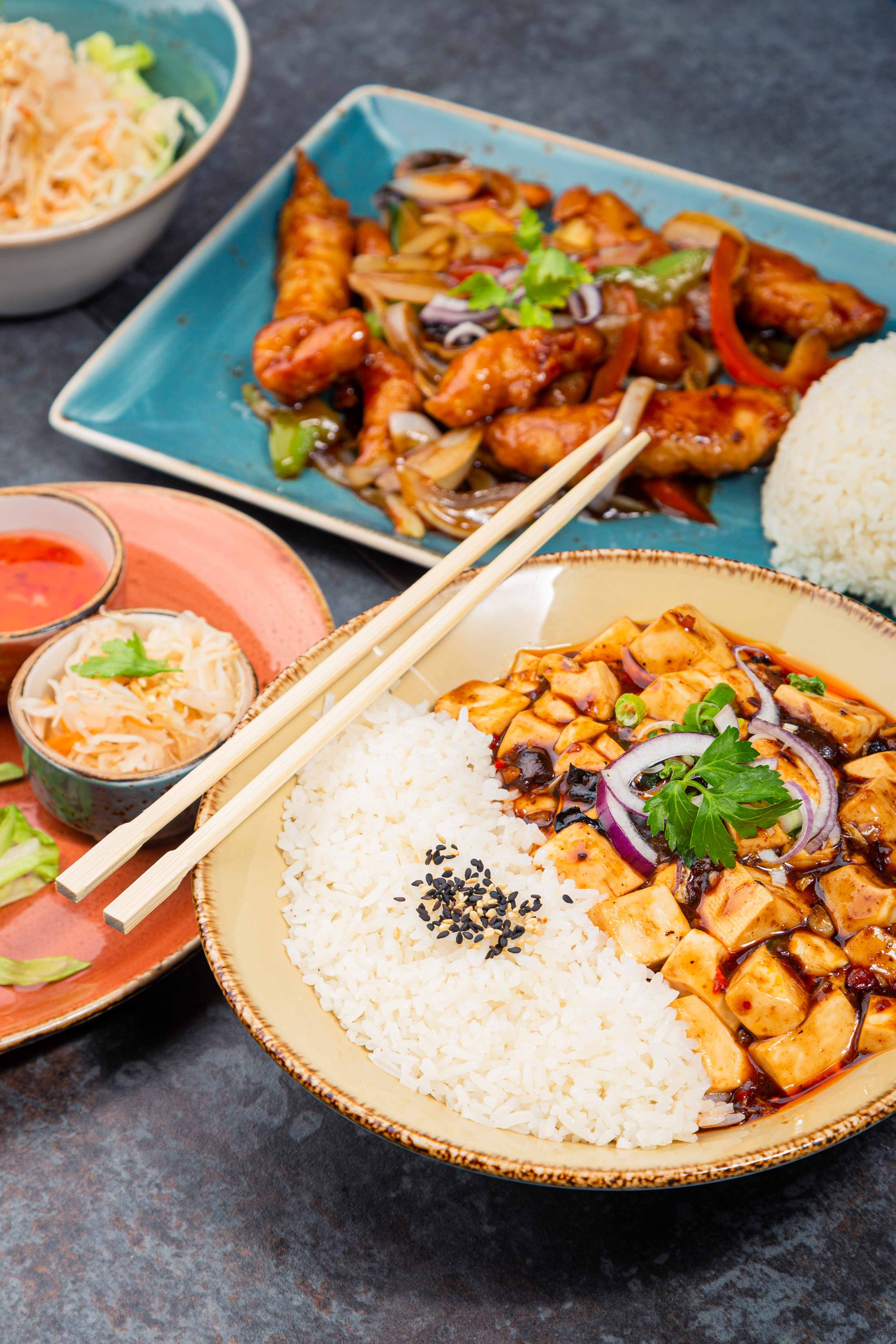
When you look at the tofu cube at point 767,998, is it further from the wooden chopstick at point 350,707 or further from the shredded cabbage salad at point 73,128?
the shredded cabbage salad at point 73,128

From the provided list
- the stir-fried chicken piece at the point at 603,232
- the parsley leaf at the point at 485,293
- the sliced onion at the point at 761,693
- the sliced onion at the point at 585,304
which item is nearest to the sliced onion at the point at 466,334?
the parsley leaf at the point at 485,293

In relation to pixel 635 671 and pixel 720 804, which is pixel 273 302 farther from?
pixel 720 804

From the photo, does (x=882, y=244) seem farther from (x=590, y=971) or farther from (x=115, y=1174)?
(x=115, y=1174)

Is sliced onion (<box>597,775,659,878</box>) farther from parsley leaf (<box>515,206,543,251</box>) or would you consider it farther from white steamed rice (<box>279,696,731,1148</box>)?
parsley leaf (<box>515,206,543,251</box>)

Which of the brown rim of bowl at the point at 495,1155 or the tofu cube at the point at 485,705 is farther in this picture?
the tofu cube at the point at 485,705

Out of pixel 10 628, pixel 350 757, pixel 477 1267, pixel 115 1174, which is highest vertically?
pixel 350 757

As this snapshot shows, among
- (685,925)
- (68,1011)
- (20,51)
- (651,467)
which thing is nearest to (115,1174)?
(68,1011)
